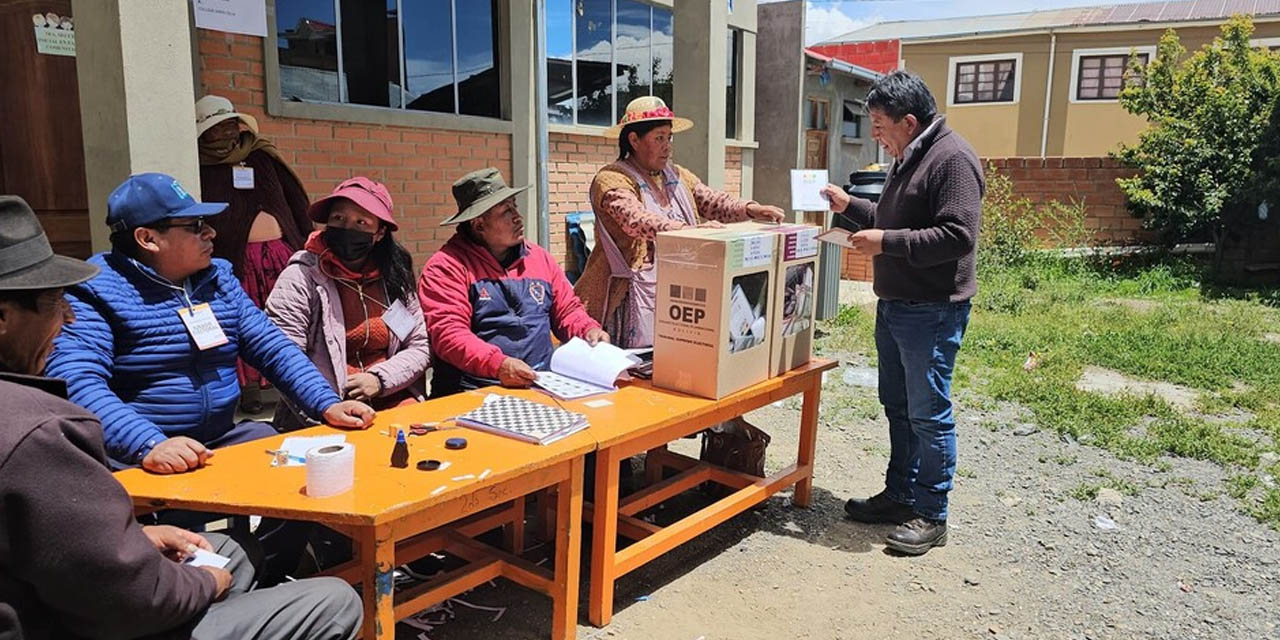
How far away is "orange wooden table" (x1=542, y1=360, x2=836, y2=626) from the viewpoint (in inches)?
113

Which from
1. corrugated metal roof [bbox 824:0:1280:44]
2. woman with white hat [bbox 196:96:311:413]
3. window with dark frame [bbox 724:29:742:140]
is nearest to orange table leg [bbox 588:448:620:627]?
woman with white hat [bbox 196:96:311:413]

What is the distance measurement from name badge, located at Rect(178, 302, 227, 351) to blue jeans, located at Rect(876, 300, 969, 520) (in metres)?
2.54

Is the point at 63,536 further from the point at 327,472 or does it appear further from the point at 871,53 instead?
the point at 871,53

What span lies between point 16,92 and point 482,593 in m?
3.59

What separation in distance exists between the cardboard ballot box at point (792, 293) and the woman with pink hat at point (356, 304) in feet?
4.63

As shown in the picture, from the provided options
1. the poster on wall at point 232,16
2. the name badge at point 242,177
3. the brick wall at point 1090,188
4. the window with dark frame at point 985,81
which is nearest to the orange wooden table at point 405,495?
the name badge at point 242,177

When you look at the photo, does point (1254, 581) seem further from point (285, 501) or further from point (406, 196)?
point (406, 196)

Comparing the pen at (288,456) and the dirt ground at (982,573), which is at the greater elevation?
the pen at (288,456)

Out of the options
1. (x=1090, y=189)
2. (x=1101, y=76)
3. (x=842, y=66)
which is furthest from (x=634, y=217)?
(x=1101, y=76)

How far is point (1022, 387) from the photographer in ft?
20.3

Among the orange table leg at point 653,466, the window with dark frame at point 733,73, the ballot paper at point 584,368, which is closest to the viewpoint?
the ballot paper at point 584,368

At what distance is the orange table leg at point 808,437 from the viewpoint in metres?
3.88

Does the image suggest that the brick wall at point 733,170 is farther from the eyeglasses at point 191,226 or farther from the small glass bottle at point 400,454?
the small glass bottle at point 400,454

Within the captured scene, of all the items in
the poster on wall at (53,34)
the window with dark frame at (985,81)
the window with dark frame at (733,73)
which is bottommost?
the poster on wall at (53,34)
